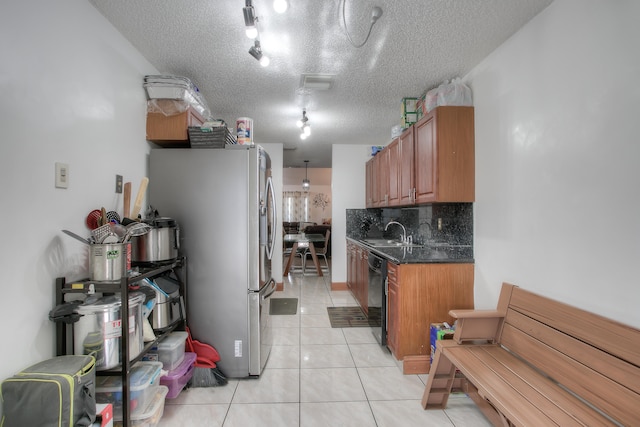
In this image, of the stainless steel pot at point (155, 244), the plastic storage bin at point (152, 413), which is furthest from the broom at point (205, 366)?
the stainless steel pot at point (155, 244)

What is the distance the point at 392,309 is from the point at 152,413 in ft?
5.69

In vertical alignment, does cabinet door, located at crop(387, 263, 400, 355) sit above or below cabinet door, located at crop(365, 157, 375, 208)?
below

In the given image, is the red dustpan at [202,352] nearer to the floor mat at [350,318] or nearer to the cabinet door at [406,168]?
the floor mat at [350,318]

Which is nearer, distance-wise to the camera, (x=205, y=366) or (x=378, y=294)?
(x=205, y=366)

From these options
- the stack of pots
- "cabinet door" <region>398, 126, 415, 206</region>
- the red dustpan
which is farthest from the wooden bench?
the stack of pots

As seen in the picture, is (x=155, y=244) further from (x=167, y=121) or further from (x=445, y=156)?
(x=445, y=156)

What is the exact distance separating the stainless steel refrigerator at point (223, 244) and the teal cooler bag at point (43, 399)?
0.99 m

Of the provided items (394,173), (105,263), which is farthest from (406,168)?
(105,263)

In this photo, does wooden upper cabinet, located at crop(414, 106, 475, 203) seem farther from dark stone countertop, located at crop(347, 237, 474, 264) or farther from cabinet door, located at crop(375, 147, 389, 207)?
cabinet door, located at crop(375, 147, 389, 207)

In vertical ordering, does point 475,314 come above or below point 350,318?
above

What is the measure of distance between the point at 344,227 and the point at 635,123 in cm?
368

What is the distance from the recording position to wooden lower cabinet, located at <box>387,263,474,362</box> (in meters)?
2.16

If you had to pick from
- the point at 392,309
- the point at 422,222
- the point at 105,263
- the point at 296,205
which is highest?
the point at 296,205

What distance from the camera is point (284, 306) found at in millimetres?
3746
